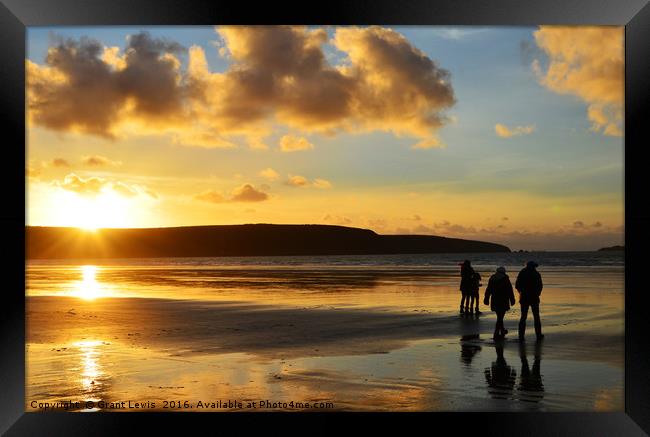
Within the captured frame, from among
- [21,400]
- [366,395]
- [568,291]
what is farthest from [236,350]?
[568,291]

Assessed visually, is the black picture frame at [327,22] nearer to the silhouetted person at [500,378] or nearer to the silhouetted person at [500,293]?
the silhouetted person at [500,378]

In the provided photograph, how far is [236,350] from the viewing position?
14.3 meters

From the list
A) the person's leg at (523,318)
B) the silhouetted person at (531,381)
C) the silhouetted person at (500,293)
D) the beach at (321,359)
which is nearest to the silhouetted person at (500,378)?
the beach at (321,359)

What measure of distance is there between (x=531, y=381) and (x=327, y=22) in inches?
251

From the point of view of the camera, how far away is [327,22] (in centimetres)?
895

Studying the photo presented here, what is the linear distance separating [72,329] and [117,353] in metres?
5.19

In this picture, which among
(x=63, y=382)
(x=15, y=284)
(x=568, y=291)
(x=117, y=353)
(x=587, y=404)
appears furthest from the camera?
(x=568, y=291)

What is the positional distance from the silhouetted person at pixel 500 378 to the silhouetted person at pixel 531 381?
0.52ft

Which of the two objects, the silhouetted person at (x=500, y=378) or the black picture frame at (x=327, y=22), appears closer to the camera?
the black picture frame at (x=327, y=22)

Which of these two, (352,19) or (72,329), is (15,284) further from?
(72,329)

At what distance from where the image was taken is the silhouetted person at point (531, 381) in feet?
32.3

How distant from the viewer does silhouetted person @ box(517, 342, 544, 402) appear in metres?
9.86

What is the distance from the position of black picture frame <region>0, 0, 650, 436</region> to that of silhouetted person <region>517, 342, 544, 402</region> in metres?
1.39

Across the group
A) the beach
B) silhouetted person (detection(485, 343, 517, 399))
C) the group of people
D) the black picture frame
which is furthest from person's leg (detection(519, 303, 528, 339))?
the black picture frame
